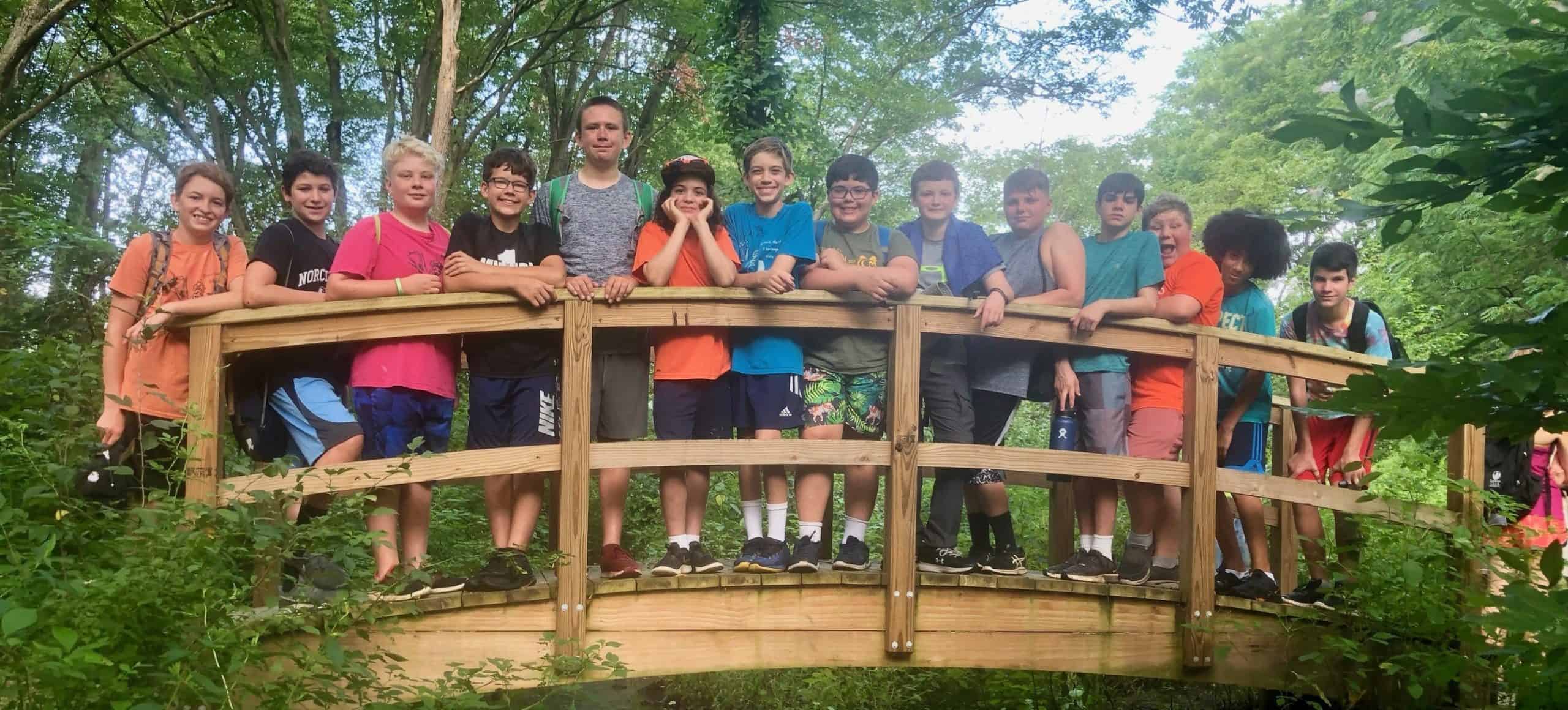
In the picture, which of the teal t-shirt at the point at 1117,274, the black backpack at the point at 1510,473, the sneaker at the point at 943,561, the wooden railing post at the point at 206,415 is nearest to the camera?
the wooden railing post at the point at 206,415

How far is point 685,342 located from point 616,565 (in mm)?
867

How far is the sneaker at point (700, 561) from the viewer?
428 centimetres

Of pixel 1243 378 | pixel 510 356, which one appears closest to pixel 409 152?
pixel 510 356

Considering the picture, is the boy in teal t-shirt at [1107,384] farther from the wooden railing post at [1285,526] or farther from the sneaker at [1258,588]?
the wooden railing post at [1285,526]

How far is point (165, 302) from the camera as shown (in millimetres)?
4105

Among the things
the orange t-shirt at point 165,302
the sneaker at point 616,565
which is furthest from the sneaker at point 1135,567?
the orange t-shirt at point 165,302

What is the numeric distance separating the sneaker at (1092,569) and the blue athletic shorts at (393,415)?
97.9 inches

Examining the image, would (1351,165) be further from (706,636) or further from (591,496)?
(706,636)

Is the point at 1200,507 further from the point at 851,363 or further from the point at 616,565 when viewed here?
the point at 616,565

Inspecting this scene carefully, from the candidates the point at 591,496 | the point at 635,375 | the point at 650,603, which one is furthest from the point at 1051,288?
the point at 591,496

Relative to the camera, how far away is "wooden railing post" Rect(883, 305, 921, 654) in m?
4.33

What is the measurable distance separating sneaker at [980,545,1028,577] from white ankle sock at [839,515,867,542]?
0.51m

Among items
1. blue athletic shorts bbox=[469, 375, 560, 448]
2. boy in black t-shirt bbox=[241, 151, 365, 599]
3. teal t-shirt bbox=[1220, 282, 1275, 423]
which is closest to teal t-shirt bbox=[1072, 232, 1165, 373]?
teal t-shirt bbox=[1220, 282, 1275, 423]

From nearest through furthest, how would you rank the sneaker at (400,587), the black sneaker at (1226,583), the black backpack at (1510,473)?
the sneaker at (400,587) → the black sneaker at (1226,583) → the black backpack at (1510,473)
